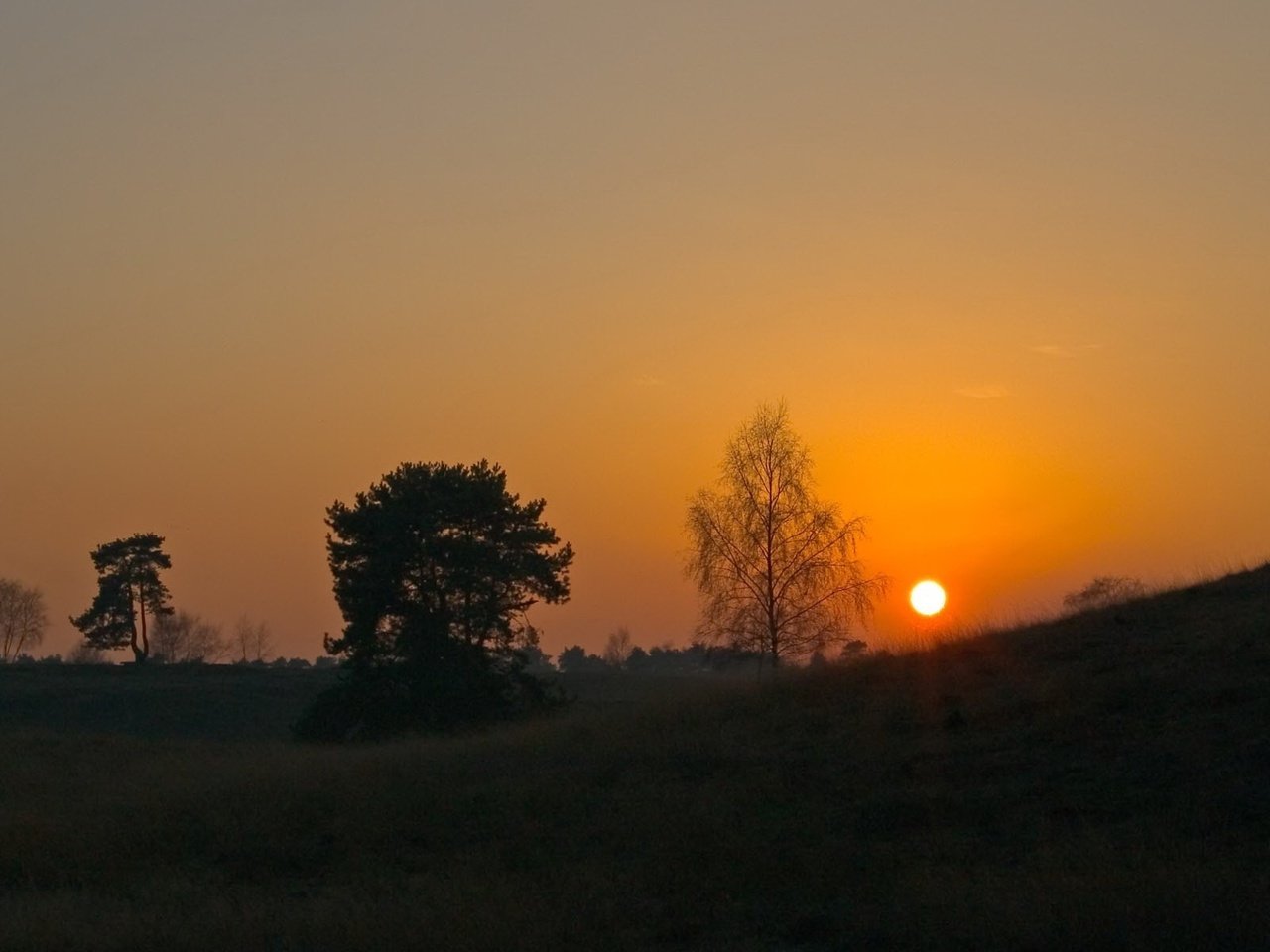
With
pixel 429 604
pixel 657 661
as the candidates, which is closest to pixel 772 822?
pixel 429 604

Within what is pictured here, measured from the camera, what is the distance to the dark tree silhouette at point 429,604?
3825 cm

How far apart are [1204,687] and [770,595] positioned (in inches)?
781

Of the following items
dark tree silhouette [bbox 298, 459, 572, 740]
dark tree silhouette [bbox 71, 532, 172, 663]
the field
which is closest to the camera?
the field

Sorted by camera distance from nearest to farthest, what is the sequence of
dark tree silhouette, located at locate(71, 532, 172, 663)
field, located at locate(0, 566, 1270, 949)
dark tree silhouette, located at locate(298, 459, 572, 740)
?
field, located at locate(0, 566, 1270, 949)
dark tree silhouette, located at locate(298, 459, 572, 740)
dark tree silhouette, located at locate(71, 532, 172, 663)

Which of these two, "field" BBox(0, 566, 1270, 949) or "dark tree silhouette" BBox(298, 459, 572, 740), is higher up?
"dark tree silhouette" BBox(298, 459, 572, 740)

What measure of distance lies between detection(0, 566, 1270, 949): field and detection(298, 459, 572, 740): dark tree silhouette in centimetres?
1109

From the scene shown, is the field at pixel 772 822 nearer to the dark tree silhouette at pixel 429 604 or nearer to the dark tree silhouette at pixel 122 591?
the dark tree silhouette at pixel 429 604

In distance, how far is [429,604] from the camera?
39.7m

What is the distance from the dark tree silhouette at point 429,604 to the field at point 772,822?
11085 millimetres

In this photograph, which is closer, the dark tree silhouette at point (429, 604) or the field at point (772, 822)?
the field at point (772, 822)

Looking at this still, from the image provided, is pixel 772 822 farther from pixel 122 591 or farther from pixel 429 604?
pixel 122 591

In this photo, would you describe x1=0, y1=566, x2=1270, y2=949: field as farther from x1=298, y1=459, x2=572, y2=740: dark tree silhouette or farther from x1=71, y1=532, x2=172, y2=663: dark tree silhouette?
x1=71, y1=532, x2=172, y2=663: dark tree silhouette

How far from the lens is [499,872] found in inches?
631

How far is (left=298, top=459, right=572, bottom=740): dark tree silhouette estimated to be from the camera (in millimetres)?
38250
